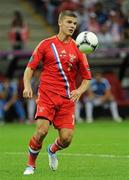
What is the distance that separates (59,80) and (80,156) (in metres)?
3.18

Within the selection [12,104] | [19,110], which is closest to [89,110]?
[19,110]

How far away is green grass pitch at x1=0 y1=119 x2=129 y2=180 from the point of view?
1116 centimetres

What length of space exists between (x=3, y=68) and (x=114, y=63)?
4602mm

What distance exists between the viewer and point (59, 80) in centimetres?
1142

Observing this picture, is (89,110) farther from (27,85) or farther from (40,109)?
(27,85)

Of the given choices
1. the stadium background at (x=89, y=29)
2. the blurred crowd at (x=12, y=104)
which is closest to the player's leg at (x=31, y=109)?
the blurred crowd at (x=12, y=104)

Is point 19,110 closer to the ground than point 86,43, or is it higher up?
closer to the ground

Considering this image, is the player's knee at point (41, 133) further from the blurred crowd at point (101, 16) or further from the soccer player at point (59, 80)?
the blurred crowd at point (101, 16)

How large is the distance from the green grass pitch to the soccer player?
52 centimetres

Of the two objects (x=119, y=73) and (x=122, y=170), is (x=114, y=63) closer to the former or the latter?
(x=119, y=73)

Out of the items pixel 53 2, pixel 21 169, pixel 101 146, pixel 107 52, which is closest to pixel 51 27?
pixel 53 2

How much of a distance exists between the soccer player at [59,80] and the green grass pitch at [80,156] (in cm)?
52

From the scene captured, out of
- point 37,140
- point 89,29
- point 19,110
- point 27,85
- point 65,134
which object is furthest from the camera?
point 89,29

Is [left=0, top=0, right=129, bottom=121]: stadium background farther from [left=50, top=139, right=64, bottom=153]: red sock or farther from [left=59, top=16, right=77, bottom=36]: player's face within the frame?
[left=59, top=16, right=77, bottom=36]: player's face
